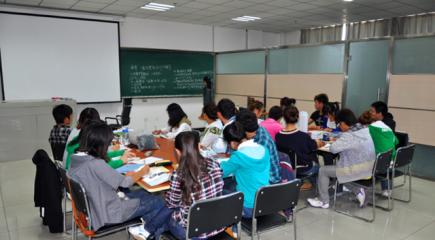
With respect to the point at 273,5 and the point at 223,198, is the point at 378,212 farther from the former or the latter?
the point at 273,5

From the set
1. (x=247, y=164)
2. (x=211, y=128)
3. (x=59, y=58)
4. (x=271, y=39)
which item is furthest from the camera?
(x=271, y=39)

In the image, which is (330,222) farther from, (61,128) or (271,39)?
(271,39)

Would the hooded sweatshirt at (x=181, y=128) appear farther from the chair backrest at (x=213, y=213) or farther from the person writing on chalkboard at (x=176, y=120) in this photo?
the chair backrest at (x=213, y=213)

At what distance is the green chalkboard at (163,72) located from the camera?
24.1 feet

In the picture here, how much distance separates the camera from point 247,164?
7.21ft

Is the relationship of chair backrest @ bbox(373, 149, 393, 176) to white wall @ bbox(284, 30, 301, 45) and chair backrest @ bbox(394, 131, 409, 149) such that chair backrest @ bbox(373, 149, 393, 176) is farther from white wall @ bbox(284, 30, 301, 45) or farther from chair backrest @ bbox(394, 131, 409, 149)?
white wall @ bbox(284, 30, 301, 45)

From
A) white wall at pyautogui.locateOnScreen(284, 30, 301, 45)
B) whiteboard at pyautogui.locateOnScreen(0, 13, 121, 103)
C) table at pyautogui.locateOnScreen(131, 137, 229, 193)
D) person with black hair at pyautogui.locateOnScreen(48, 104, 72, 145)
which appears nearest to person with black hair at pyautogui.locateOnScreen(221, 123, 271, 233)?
table at pyautogui.locateOnScreen(131, 137, 229, 193)

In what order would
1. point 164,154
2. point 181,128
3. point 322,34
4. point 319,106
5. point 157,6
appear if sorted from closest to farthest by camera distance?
point 164,154 → point 181,128 → point 319,106 → point 157,6 → point 322,34

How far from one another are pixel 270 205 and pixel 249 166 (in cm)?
31

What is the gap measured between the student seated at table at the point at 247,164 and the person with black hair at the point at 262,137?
30 cm

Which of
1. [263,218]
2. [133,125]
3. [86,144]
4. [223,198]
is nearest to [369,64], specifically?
[263,218]

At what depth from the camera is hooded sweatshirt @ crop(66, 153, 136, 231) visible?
205 centimetres

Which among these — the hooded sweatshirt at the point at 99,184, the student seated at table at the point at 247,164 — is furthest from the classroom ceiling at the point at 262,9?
the hooded sweatshirt at the point at 99,184

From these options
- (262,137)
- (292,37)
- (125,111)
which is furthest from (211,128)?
(292,37)
